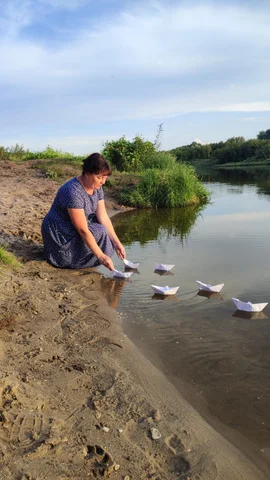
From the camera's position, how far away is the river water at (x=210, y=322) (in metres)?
2.71

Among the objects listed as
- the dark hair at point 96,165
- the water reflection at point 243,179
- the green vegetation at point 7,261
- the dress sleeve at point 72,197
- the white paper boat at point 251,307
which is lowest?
the white paper boat at point 251,307

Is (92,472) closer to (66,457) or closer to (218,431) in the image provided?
(66,457)

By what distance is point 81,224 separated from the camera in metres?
5.09

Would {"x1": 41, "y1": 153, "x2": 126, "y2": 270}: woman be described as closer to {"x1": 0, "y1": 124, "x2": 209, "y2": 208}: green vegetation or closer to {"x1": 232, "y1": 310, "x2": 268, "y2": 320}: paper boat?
{"x1": 232, "y1": 310, "x2": 268, "y2": 320}: paper boat

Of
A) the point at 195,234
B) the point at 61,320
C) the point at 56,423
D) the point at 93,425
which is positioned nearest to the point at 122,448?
the point at 93,425

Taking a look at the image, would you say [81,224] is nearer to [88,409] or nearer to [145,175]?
[88,409]

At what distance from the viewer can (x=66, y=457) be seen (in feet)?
6.57

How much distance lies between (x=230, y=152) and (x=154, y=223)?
49.3 m

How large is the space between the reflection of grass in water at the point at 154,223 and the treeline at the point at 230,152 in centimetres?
4097

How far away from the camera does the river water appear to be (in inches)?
107

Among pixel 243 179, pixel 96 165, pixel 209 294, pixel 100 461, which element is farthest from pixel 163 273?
pixel 243 179

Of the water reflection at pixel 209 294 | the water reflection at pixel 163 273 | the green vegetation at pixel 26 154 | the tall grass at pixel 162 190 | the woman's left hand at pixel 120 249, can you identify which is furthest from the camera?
the green vegetation at pixel 26 154

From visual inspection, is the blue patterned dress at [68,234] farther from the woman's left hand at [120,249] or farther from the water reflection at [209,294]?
the water reflection at [209,294]

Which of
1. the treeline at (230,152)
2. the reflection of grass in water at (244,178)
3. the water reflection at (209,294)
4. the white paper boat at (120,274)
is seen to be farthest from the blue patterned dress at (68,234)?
the treeline at (230,152)
